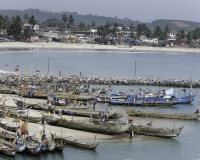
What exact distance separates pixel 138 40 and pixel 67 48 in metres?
41.4

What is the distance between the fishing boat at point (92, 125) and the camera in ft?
131

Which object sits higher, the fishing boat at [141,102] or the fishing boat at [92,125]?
the fishing boat at [92,125]

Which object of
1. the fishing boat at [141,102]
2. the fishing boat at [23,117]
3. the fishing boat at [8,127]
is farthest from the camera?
the fishing boat at [141,102]

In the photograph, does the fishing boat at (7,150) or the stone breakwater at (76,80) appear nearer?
the fishing boat at (7,150)

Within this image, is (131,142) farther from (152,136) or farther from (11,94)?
(11,94)

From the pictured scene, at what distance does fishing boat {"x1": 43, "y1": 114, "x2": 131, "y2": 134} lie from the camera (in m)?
39.8

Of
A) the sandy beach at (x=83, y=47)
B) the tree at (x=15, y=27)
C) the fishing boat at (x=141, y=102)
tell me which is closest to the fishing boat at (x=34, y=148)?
the fishing boat at (x=141, y=102)

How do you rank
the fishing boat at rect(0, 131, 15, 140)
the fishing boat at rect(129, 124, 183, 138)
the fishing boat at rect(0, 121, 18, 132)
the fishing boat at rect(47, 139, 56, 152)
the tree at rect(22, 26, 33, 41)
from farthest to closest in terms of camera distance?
the tree at rect(22, 26, 33, 41) < the fishing boat at rect(129, 124, 183, 138) < the fishing boat at rect(0, 121, 18, 132) < the fishing boat at rect(0, 131, 15, 140) < the fishing boat at rect(47, 139, 56, 152)

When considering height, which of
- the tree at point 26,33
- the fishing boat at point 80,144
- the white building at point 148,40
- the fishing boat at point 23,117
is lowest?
the fishing boat at point 80,144

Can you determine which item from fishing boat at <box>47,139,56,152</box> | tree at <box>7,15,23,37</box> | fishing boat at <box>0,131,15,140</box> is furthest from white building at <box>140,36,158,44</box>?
fishing boat at <box>47,139,56,152</box>

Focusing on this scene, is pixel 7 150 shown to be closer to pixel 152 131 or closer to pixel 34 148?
pixel 34 148

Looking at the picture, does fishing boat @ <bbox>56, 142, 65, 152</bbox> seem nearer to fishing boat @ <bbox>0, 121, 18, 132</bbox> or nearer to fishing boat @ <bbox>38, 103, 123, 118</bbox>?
fishing boat @ <bbox>0, 121, 18, 132</bbox>

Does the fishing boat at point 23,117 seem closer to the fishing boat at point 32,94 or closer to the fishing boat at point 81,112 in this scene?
the fishing boat at point 81,112

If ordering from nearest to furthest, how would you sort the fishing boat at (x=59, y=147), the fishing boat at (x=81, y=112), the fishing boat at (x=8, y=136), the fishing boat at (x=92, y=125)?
the fishing boat at (x=59, y=147), the fishing boat at (x=8, y=136), the fishing boat at (x=92, y=125), the fishing boat at (x=81, y=112)
